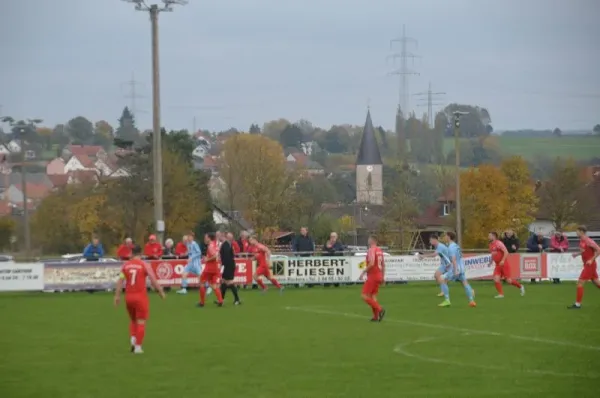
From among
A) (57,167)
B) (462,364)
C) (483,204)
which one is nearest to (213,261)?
(462,364)

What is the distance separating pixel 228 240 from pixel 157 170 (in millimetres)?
9978

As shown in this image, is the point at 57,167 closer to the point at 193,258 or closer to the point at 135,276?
the point at 193,258

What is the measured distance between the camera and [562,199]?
7294 centimetres

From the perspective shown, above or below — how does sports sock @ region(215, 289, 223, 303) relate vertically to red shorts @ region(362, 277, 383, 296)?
below

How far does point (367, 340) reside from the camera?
18953mm

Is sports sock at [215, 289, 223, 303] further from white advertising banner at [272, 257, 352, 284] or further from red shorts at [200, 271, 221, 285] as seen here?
white advertising banner at [272, 257, 352, 284]

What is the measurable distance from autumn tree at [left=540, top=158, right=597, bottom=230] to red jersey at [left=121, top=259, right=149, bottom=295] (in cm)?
4706

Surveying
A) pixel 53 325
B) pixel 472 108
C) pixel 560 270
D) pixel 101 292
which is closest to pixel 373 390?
pixel 53 325

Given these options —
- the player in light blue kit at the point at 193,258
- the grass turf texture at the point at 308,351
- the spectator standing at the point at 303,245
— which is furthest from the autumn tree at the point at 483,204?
the grass turf texture at the point at 308,351

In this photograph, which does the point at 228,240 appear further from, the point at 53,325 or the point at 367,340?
the point at 367,340

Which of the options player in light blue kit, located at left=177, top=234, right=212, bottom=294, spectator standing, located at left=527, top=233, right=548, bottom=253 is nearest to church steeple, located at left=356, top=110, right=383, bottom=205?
spectator standing, located at left=527, top=233, right=548, bottom=253

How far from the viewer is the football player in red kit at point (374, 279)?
22.7m

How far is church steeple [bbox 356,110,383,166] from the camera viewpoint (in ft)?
493

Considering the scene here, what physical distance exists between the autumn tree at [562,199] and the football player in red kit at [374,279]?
134 ft
